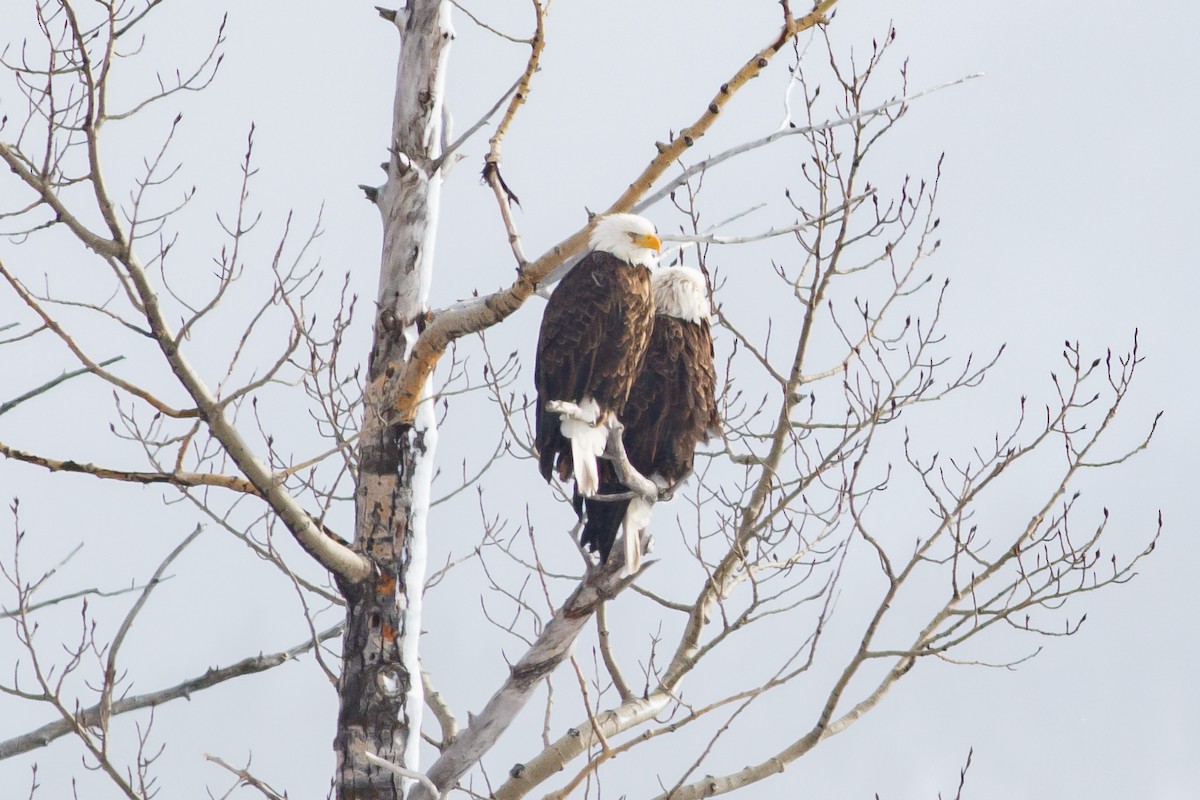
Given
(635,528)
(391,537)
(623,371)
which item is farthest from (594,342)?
(391,537)

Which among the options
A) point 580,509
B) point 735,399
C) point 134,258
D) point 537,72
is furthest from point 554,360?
point 134,258

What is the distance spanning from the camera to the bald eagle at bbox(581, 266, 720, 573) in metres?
5.11

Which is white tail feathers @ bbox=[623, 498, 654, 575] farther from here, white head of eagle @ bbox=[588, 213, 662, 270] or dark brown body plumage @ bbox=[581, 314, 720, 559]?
white head of eagle @ bbox=[588, 213, 662, 270]

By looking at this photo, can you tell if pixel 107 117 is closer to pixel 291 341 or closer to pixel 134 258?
pixel 134 258

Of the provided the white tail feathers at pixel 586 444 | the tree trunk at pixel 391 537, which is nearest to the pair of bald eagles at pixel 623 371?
the white tail feathers at pixel 586 444

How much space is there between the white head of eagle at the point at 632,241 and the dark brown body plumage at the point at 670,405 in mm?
311

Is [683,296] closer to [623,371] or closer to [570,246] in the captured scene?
[623,371]

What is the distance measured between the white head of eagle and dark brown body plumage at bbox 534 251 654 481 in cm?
3

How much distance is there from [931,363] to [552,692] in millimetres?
2215

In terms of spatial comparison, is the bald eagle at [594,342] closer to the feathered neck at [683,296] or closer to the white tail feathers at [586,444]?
the white tail feathers at [586,444]

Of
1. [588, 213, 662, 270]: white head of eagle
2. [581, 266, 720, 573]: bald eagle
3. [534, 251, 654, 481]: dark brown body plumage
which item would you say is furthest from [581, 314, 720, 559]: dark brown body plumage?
[588, 213, 662, 270]: white head of eagle

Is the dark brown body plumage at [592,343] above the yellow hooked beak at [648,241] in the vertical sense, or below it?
below

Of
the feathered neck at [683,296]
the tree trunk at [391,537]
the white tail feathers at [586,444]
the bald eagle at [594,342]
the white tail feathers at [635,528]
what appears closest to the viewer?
the tree trunk at [391,537]

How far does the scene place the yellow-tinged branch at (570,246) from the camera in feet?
12.1
